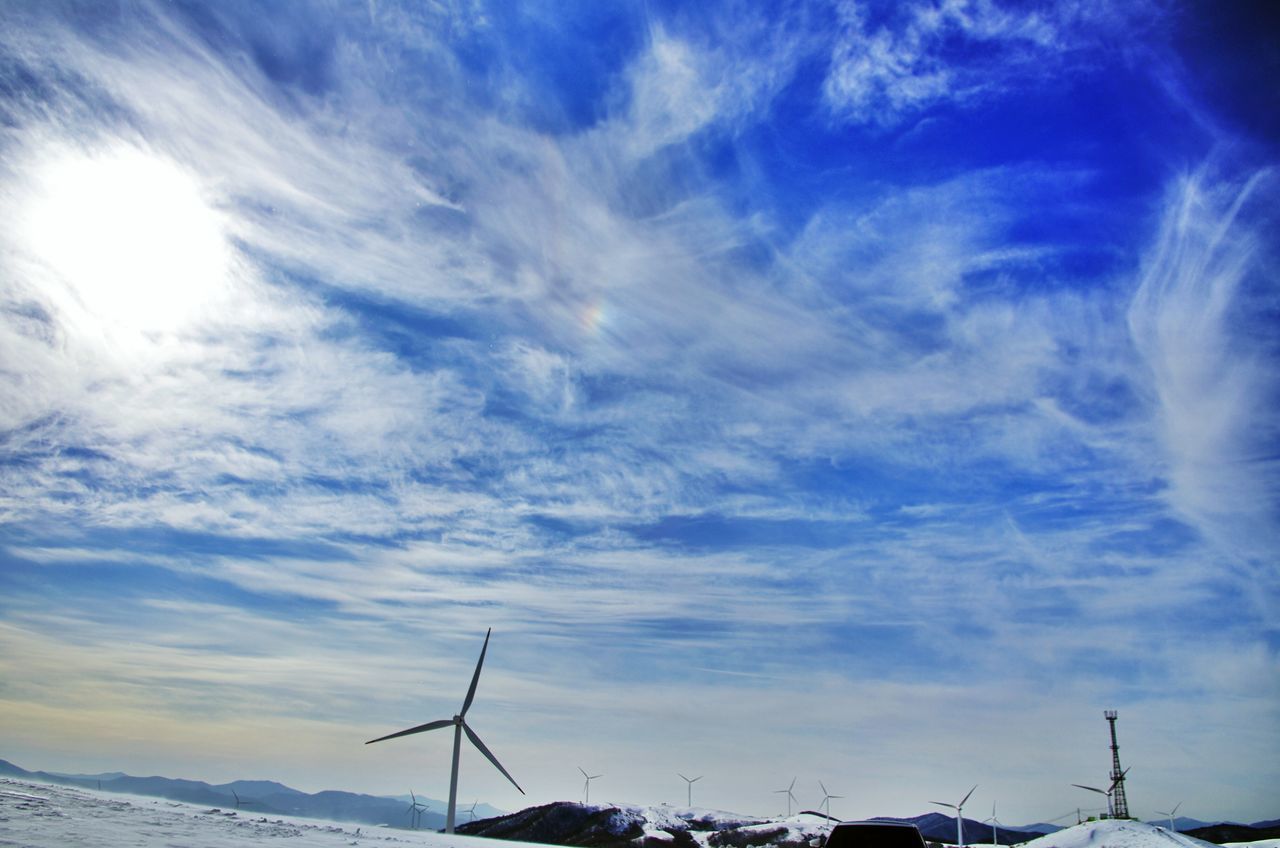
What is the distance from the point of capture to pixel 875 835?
2609cm

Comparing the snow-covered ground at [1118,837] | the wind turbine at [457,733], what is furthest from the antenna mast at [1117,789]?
the wind turbine at [457,733]

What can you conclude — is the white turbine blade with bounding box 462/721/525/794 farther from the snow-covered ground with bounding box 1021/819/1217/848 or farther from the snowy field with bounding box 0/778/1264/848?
the snow-covered ground with bounding box 1021/819/1217/848

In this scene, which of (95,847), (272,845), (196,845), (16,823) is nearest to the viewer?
(95,847)

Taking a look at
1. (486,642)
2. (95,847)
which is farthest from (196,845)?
(486,642)

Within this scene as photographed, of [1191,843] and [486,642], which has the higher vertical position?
[486,642]

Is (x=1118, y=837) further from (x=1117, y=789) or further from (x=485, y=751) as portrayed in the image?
(x=485, y=751)

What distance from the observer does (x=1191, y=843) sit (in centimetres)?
14875

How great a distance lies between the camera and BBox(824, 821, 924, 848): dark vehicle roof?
2577cm

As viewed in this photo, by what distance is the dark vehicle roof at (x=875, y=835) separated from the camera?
25766mm

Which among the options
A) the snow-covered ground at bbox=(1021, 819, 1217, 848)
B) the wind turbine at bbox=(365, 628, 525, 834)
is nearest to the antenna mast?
the snow-covered ground at bbox=(1021, 819, 1217, 848)

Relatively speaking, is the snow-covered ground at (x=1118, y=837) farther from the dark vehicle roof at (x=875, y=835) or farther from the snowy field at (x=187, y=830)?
the dark vehicle roof at (x=875, y=835)

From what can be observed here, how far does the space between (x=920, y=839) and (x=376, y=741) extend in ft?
446

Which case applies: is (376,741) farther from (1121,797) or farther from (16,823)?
(1121,797)

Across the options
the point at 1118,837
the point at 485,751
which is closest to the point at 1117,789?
the point at 1118,837
